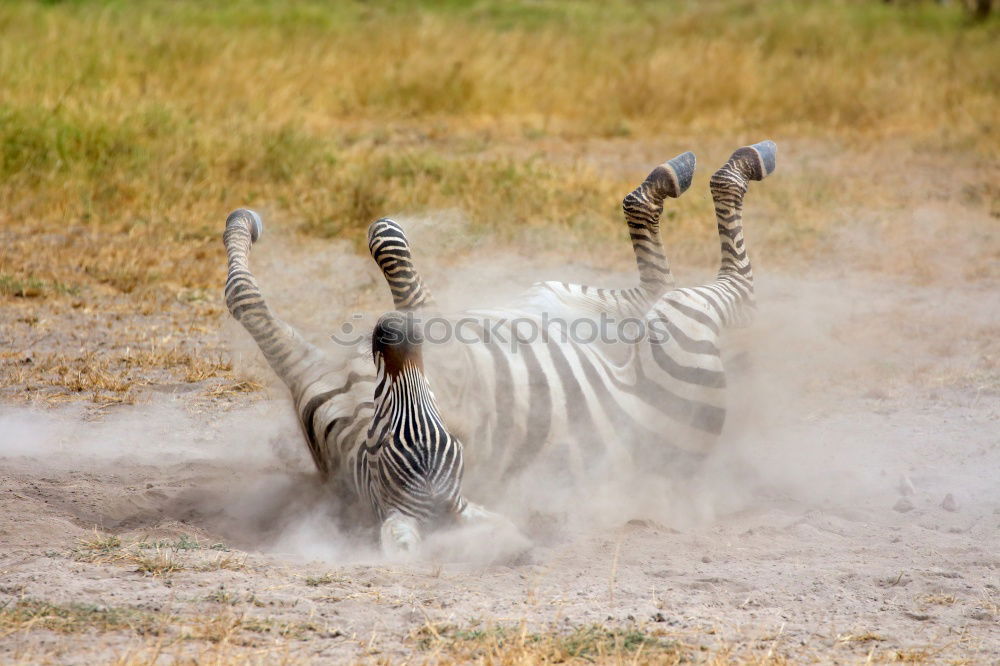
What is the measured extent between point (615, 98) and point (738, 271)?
717 cm

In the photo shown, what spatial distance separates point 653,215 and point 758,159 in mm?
564

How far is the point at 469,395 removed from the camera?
388 centimetres

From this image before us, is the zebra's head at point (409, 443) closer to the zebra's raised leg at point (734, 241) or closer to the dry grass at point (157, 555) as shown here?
the dry grass at point (157, 555)

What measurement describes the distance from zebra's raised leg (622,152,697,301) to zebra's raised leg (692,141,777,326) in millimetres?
175

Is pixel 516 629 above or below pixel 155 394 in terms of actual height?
below

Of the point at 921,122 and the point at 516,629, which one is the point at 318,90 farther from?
the point at 516,629

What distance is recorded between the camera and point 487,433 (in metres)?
3.86

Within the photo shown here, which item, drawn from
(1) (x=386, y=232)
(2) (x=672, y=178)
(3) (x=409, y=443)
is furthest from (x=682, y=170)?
(3) (x=409, y=443)

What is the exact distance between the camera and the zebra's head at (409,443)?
11.3 feet

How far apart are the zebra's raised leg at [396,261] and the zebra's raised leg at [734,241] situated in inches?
42.6

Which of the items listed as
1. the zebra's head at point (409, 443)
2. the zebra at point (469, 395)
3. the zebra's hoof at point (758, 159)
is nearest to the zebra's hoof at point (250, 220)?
the zebra at point (469, 395)

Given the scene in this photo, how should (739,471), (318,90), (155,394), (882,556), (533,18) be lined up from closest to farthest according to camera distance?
1. (882,556)
2. (739,471)
3. (155,394)
4. (318,90)
5. (533,18)

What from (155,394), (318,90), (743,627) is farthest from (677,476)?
(318,90)

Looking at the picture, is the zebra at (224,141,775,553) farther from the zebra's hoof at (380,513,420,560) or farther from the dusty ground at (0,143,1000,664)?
the dusty ground at (0,143,1000,664)
